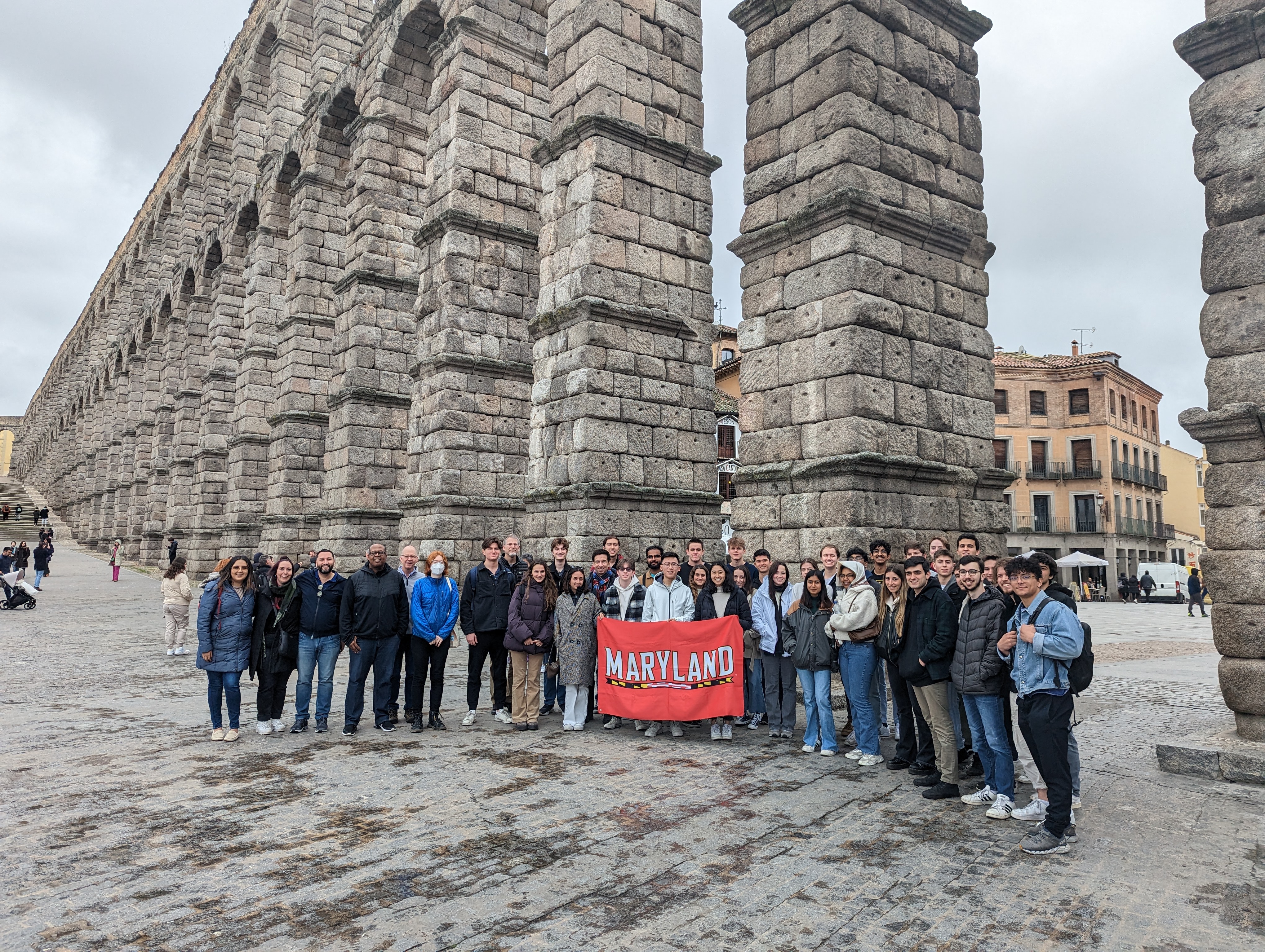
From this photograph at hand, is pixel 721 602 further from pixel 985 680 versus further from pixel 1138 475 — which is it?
pixel 1138 475

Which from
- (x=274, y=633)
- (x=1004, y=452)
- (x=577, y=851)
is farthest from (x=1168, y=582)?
(x=577, y=851)

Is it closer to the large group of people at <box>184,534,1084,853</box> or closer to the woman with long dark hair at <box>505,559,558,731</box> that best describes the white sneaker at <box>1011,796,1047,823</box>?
the large group of people at <box>184,534,1084,853</box>

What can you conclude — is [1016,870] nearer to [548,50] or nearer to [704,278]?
[704,278]

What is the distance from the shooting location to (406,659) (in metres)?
7.01

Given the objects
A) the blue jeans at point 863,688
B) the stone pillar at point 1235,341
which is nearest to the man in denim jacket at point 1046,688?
the blue jeans at point 863,688

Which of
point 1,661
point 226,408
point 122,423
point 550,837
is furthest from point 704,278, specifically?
point 122,423

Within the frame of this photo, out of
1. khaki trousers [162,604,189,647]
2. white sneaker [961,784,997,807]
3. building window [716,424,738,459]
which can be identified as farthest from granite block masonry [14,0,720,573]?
building window [716,424,738,459]

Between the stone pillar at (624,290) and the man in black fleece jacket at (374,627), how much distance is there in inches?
123

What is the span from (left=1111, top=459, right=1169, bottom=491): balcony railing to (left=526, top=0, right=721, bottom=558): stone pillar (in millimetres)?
34883

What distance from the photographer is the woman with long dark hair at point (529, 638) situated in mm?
6727

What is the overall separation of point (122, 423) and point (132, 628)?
3171 cm

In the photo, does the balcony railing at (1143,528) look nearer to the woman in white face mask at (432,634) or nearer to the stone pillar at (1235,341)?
the stone pillar at (1235,341)

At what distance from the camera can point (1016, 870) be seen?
362cm

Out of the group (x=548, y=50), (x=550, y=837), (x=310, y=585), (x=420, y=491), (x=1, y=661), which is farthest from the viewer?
(x=420, y=491)
